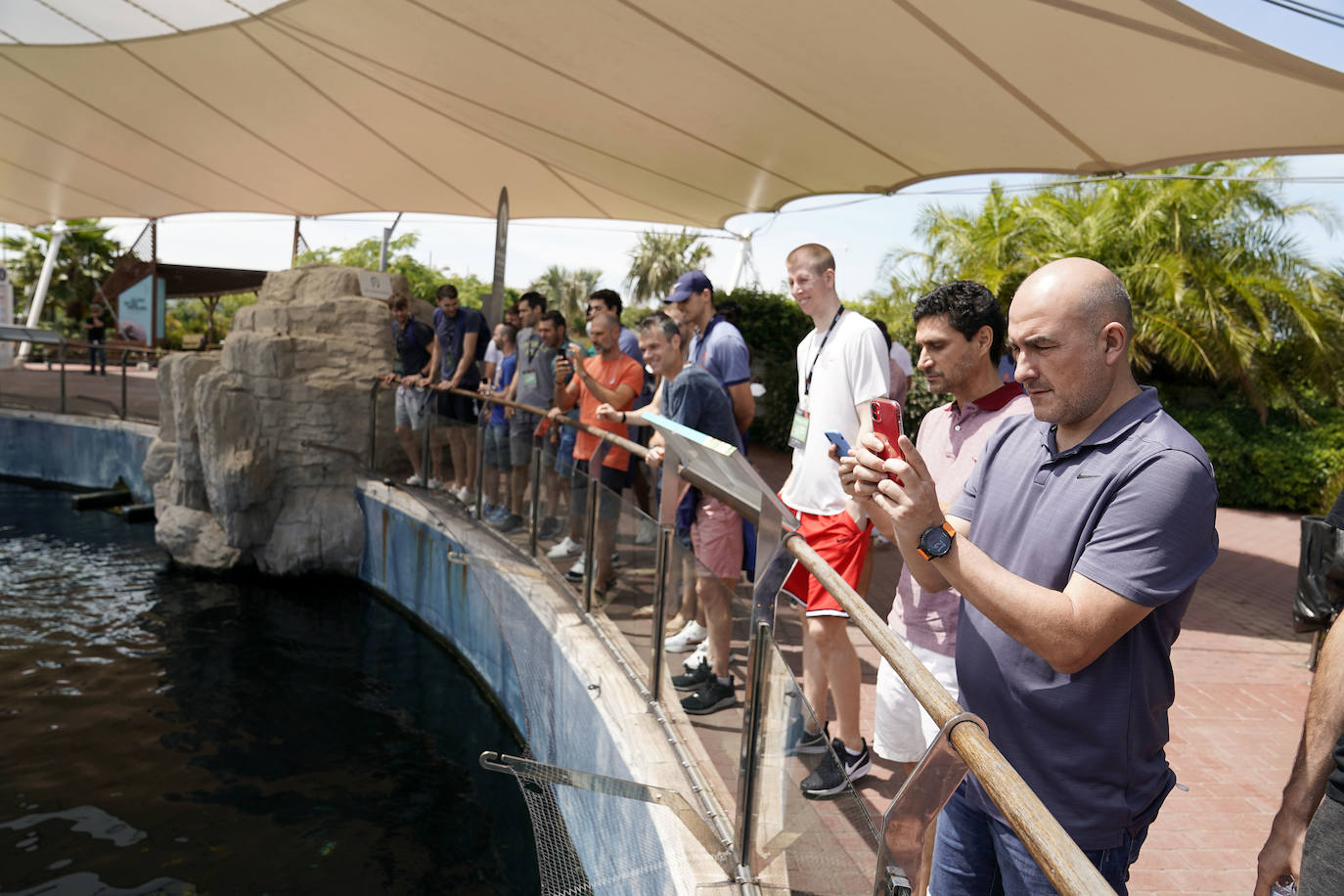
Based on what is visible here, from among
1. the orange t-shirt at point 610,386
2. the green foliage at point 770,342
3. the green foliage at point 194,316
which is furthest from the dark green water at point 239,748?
the green foliage at point 194,316

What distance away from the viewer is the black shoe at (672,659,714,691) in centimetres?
350

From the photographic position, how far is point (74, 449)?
1449cm

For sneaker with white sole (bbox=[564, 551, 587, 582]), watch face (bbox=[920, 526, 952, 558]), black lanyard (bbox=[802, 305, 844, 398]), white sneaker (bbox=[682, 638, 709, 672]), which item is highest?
black lanyard (bbox=[802, 305, 844, 398])

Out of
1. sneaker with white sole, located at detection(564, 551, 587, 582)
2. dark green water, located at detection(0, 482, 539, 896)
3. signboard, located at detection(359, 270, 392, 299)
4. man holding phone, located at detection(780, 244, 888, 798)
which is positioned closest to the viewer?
man holding phone, located at detection(780, 244, 888, 798)

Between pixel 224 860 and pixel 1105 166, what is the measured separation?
7028 millimetres

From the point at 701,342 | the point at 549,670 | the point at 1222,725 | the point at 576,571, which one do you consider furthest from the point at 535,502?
the point at 1222,725

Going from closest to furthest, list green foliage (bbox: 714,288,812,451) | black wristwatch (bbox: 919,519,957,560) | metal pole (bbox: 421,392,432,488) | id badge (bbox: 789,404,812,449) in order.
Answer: black wristwatch (bbox: 919,519,957,560) < id badge (bbox: 789,404,812,449) < metal pole (bbox: 421,392,432,488) < green foliage (bbox: 714,288,812,451)

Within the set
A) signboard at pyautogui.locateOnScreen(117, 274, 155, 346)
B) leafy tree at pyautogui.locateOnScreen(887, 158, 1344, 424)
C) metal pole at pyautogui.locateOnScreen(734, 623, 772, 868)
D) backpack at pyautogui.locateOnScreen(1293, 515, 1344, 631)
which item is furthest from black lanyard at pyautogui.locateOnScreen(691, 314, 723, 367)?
signboard at pyautogui.locateOnScreen(117, 274, 155, 346)

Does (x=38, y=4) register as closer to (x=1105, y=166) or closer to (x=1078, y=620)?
(x=1105, y=166)

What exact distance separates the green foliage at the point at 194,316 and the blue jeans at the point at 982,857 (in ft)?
112

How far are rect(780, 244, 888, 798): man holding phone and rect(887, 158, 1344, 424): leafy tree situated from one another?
1033cm

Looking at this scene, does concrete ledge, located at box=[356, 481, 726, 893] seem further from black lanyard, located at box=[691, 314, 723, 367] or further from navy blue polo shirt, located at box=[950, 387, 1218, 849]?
black lanyard, located at box=[691, 314, 723, 367]

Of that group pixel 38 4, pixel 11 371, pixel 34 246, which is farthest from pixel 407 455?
pixel 34 246

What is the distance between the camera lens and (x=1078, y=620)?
1.51 m
